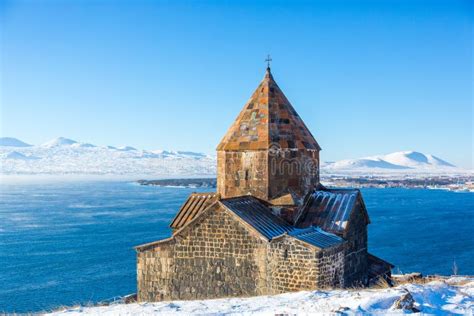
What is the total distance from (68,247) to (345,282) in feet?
92.3

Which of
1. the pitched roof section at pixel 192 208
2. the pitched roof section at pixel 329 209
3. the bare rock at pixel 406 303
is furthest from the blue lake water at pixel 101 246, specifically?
the bare rock at pixel 406 303

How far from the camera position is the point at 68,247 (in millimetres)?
33656

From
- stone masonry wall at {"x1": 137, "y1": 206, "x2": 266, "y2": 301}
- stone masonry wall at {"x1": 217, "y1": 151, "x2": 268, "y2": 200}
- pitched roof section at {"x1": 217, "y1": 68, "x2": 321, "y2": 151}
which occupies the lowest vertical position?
stone masonry wall at {"x1": 137, "y1": 206, "x2": 266, "y2": 301}

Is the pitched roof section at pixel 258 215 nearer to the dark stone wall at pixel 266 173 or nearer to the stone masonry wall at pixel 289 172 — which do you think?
the dark stone wall at pixel 266 173

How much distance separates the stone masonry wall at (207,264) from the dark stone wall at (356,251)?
6.86 ft

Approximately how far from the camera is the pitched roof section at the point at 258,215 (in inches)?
364

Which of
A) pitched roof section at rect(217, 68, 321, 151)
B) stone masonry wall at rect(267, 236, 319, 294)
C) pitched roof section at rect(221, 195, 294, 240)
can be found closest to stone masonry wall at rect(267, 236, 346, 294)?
stone masonry wall at rect(267, 236, 319, 294)

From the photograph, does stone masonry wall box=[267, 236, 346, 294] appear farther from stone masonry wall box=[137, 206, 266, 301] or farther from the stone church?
stone masonry wall box=[137, 206, 266, 301]

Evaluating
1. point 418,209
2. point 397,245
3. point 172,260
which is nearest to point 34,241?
point 397,245

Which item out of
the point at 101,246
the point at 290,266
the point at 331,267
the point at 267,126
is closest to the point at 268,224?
the point at 290,266

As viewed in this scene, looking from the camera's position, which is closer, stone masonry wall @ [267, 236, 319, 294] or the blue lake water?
stone masonry wall @ [267, 236, 319, 294]

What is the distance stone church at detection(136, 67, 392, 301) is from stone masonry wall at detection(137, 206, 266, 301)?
0.06ft

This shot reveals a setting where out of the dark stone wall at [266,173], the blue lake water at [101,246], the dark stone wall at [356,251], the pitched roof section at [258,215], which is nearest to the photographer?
the pitched roof section at [258,215]

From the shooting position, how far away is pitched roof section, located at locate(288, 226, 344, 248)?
345 inches
